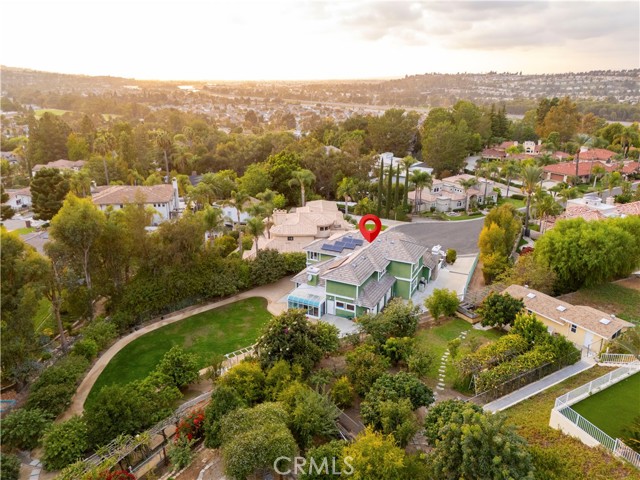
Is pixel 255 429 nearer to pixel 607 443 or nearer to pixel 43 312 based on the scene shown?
pixel 607 443

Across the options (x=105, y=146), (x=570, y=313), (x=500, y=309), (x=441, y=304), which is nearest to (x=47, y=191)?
(x=105, y=146)

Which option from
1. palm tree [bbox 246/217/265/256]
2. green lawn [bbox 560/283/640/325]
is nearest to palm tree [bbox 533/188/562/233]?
green lawn [bbox 560/283/640/325]

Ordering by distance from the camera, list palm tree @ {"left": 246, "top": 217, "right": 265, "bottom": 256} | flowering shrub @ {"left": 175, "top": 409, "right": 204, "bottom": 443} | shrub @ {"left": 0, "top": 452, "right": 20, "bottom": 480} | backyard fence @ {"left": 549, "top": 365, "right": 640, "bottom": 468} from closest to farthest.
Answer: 1. backyard fence @ {"left": 549, "top": 365, "right": 640, "bottom": 468}
2. shrub @ {"left": 0, "top": 452, "right": 20, "bottom": 480}
3. flowering shrub @ {"left": 175, "top": 409, "right": 204, "bottom": 443}
4. palm tree @ {"left": 246, "top": 217, "right": 265, "bottom": 256}

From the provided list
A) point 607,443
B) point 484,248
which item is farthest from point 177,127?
point 607,443

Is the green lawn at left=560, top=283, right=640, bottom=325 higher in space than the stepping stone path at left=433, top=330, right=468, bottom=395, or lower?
higher

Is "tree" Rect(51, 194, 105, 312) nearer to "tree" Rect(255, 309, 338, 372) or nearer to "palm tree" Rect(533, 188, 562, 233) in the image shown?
"tree" Rect(255, 309, 338, 372)

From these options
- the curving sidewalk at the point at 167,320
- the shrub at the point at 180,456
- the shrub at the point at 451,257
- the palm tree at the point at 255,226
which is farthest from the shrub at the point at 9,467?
the shrub at the point at 451,257
